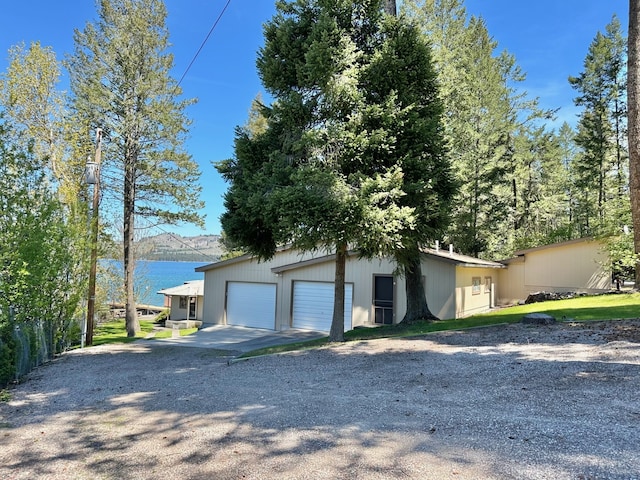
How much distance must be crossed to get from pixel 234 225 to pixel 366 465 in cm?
716

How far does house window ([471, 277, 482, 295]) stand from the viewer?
17.0 meters

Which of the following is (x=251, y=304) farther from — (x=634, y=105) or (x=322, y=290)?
(x=634, y=105)

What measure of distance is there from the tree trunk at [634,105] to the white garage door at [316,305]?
31.9 ft

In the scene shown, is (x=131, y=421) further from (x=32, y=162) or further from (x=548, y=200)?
(x=548, y=200)

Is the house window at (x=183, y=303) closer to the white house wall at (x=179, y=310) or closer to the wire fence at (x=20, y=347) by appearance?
the white house wall at (x=179, y=310)

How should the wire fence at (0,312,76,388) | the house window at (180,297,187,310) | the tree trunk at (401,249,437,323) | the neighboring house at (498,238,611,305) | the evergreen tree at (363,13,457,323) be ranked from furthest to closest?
1. the house window at (180,297,187,310)
2. the neighboring house at (498,238,611,305)
3. the tree trunk at (401,249,437,323)
4. the evergreen tree at (363,13,457,323)
5. the wire fence at (0,312,76,388)

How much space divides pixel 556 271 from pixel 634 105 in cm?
1037

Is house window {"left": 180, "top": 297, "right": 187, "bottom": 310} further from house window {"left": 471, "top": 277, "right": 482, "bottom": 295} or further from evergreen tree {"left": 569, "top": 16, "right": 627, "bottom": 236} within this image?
evergreen tree {"left": 569, "top": 16, "right": 627, "bottom": 236}

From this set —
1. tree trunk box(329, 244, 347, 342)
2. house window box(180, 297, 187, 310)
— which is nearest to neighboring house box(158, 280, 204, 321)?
house window box(180, 297, 187, 310)

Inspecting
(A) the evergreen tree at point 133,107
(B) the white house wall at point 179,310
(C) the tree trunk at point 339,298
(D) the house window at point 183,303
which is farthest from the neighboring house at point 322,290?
(D) the house window at point 183,303

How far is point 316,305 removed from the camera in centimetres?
1661

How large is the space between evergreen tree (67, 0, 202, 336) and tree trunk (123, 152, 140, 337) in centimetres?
4

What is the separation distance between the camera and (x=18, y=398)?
20.3 feet

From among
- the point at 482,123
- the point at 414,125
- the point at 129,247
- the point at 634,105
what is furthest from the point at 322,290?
the point at 482,123
